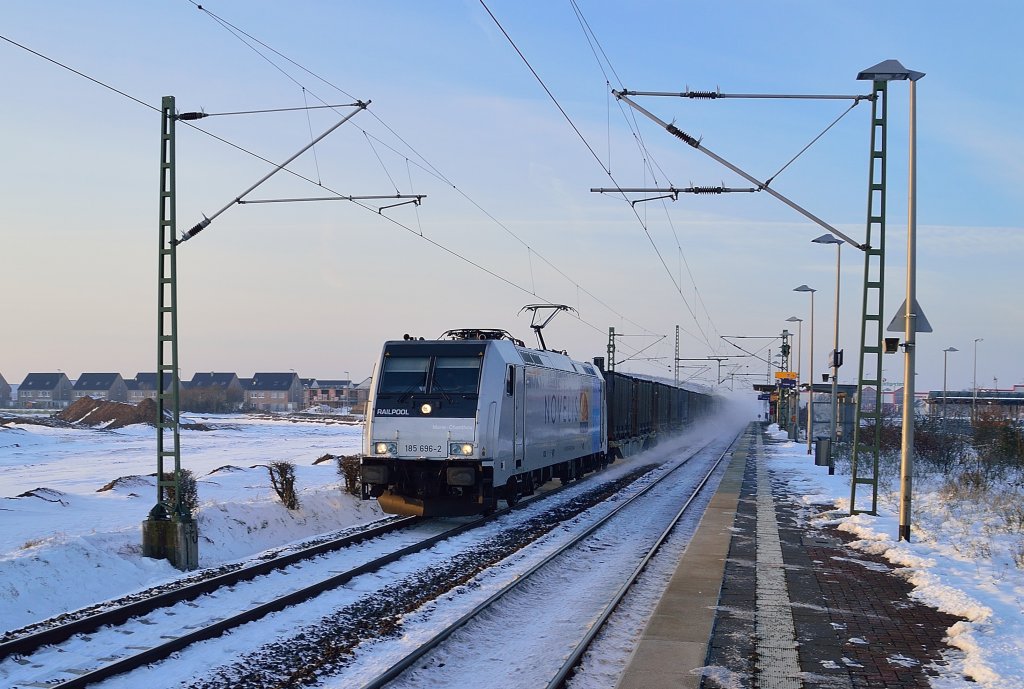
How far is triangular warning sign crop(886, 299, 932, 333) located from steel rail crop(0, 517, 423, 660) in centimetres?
969

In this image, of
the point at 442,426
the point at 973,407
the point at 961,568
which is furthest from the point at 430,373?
the point at 973,407

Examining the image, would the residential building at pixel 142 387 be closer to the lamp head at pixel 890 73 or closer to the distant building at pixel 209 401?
the distant building at pixel 209 401

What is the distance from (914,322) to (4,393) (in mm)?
163804

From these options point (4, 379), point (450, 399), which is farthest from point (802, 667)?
point (4, 379)

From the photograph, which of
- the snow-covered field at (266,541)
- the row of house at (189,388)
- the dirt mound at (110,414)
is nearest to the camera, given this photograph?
the snow-covered field at (266,541)

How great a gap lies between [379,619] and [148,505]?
38.5ft

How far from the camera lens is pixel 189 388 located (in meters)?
156

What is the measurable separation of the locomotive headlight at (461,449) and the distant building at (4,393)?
506ft

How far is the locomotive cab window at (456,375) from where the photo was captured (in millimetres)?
16703

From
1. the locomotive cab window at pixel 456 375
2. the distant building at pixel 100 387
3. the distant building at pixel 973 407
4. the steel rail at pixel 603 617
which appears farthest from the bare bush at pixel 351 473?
the distant building at pixel 100 387

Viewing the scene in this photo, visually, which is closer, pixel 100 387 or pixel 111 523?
pixel 111 523

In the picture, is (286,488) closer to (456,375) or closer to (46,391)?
(456,375)

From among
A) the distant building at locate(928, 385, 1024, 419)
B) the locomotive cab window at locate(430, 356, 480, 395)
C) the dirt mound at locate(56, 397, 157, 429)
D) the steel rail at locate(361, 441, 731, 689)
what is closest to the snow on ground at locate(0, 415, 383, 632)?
the locomotive cab window at locate(430, 356, 480, 395)

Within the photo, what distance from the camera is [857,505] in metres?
20.3
